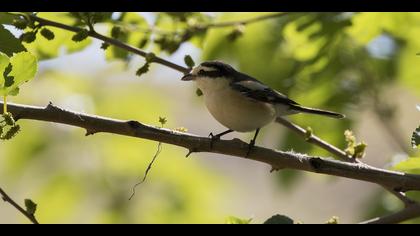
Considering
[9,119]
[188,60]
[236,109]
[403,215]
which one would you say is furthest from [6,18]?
[403,215]

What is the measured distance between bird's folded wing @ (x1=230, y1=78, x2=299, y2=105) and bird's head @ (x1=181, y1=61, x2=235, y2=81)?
0.43 ft

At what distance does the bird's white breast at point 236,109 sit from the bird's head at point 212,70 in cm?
6

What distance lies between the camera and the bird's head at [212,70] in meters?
4.44

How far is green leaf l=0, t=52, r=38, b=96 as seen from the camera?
8.32ft

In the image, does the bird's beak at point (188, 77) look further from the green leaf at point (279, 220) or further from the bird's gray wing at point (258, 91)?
the green leaf at point (279, 220)

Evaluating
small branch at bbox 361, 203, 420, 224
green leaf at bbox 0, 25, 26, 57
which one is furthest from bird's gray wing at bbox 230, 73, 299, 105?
green leaf at bbox 0, 25, 26, 57

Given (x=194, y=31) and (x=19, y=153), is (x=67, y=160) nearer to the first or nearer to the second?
(x=19, y=153)

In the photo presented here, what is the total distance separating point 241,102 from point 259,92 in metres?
0.16

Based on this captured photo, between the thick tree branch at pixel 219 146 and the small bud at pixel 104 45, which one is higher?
the small bud at pixel 104 45

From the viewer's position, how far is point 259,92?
4.42m

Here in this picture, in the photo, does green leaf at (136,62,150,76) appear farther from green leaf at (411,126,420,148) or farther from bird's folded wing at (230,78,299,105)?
green leaf at (411,126,420,148)

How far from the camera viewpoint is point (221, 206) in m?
5.42


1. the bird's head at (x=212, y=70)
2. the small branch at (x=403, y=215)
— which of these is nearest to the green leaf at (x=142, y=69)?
the bird's head at (x=212, y=70)

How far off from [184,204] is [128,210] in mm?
430
